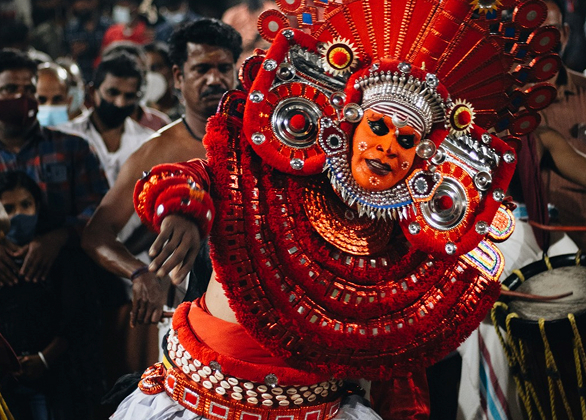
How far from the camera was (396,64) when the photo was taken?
2.23 m

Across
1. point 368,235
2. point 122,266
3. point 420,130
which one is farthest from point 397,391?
point 122,266

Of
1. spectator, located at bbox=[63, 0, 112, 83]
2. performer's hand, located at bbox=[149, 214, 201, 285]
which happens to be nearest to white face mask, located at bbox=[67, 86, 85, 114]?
spectator, located at bbox=[63, 0, 112, 83]

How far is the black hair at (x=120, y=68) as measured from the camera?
4926 millimetres

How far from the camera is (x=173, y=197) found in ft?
6.44

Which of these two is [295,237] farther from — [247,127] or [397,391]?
[397,391]

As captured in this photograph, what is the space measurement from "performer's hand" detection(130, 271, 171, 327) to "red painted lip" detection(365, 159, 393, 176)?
108 cm

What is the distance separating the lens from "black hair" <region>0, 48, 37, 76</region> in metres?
4.21

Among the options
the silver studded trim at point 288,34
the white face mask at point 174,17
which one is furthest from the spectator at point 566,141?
the white face mask at point 174,17

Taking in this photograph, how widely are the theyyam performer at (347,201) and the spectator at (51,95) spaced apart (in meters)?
3.63

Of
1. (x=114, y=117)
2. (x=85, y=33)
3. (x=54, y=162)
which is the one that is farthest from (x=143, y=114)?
(x=85, y=33)

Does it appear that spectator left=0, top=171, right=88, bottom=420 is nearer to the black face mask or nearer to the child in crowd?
the child in crowd

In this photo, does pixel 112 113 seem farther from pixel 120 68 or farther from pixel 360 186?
pixel 360 186

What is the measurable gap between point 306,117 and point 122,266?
1349mm

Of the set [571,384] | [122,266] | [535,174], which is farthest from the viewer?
[535,174]
